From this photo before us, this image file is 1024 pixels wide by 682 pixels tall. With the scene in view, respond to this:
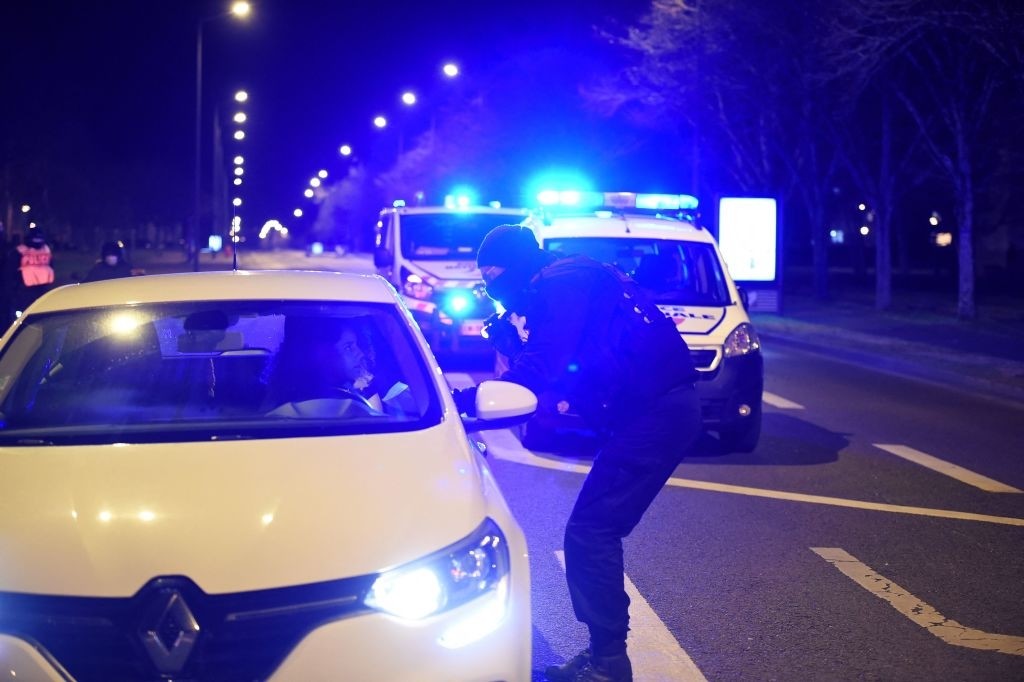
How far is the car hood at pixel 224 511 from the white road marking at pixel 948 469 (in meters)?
6.41

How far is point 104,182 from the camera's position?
55719mm

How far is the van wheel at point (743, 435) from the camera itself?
393 inches

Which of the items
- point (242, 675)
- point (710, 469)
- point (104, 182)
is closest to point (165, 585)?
point (242, 675)

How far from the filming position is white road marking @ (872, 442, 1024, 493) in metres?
9.27

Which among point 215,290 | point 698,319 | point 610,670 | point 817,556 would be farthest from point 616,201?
point 610,670

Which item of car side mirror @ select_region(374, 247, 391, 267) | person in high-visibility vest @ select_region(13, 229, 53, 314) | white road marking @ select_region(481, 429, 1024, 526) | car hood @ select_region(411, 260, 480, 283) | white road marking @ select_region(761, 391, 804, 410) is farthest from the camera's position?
car side mirror @ select_region(374, 247, 391, 267)

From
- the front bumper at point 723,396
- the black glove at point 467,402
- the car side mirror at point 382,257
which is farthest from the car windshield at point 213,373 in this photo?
the car side mirror at point 382,257

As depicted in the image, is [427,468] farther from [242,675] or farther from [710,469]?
[710,469]

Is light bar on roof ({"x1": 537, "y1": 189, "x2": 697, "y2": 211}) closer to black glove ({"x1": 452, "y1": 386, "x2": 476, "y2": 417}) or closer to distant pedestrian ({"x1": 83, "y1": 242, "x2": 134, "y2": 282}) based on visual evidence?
distant pedestrian ({"x1": 83, "y1": 242, "x2": 134, "y2": 282})

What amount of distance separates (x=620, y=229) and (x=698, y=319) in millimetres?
1298

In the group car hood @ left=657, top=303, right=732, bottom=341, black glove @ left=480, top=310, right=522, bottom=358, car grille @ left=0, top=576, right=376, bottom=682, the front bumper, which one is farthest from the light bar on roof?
car grille @ left=0, top=576, right=376, bottom=682

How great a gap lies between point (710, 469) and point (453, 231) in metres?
9.43

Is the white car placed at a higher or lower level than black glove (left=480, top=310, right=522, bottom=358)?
lower

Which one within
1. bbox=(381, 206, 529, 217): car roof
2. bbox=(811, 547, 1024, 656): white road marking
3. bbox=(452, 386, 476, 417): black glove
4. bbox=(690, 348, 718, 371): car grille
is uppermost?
Result: bbox=(381, 206, 529, 217): car roof
